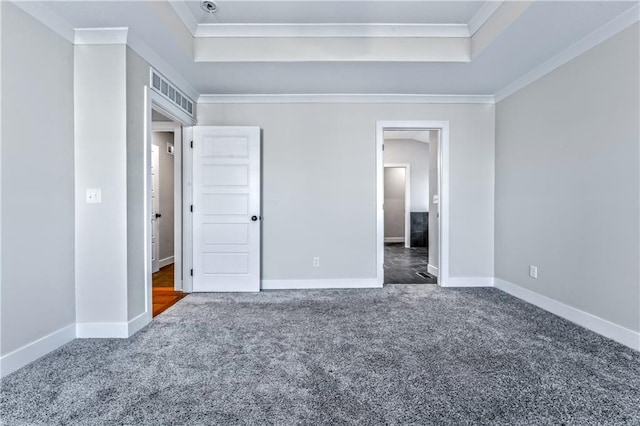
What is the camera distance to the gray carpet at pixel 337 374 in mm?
1445

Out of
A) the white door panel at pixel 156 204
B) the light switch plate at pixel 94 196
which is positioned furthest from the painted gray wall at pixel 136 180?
the white door panel at pixel 156 204

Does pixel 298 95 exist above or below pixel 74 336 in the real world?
above

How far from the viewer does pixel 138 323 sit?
2.47m

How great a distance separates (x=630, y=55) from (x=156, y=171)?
18.8ft

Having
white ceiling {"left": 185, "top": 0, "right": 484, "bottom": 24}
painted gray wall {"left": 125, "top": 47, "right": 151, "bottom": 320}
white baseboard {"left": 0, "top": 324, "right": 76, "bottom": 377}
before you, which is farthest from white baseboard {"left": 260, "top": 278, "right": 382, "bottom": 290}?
white ceiling {"left": 185, "top": 0, "right": 484, "bottom": 24}

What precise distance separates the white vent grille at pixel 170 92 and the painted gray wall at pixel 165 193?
177 centimetres

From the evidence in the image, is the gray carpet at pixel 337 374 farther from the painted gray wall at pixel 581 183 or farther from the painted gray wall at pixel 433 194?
the painted gray wall at pixel 433 194

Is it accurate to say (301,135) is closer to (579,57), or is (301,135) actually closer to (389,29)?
(389,29)

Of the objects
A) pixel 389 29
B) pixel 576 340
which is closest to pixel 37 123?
pixel 389 29

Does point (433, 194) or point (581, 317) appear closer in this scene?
point (581, 317)

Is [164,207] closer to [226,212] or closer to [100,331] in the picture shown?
[226,212]

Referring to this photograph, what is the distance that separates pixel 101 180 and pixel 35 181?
0.39 meters

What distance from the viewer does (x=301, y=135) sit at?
3.74 meters

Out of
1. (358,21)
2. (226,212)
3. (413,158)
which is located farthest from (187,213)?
(413,158)
